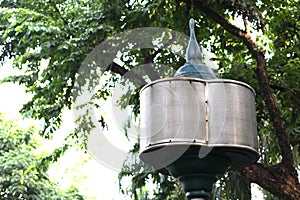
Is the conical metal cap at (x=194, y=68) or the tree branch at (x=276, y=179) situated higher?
the tree branch at (x=276, y=179)

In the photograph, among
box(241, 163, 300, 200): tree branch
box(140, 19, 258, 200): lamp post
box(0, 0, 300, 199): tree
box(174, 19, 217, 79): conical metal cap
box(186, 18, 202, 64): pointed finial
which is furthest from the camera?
box(0, 0, 300, 199): tree

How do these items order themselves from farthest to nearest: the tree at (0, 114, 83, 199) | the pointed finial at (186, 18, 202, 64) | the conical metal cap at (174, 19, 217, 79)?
the tree at (0, 114, 83, 199)
the pointed finial at (186, 18, 202, 64)
the conical metal cap at (174, 19, 217, 79)

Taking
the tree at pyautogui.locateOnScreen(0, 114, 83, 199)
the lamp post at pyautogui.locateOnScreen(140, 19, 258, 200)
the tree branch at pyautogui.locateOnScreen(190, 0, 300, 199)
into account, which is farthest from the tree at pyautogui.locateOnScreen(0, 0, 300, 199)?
the tree at pyautogui.locateOnScreen(0, 114, 83, 199)

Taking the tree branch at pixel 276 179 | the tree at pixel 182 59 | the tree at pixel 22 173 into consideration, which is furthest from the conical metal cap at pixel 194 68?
the tree at pixel 22 173

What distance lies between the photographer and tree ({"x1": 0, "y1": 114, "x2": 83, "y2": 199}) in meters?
15.0

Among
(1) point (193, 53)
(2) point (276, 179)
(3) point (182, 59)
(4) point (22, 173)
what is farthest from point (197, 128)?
(4) point (22, 173)

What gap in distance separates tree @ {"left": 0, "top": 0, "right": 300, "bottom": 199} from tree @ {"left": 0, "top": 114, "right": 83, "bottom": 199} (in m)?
6.12

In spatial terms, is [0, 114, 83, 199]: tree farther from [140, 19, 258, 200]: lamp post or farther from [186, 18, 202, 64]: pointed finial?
[140, 19, 258, 200]: lamp post

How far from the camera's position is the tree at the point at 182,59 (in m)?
7.04

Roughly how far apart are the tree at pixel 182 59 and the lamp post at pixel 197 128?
4116 mm

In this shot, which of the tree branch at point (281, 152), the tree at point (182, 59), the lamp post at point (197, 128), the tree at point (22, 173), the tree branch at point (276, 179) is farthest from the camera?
the tree at point (22, 173)

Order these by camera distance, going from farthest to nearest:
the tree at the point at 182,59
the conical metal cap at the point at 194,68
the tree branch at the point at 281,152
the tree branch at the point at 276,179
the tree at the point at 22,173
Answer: the tree at the point at 22,173 < the tree at the point at 182,59 < the tree branch at the point at 281,152 < the tree branch at the point at 276,179 < the conical metal cap at the point at 194,68

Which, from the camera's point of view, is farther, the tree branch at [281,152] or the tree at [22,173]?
the tree at [22,173]

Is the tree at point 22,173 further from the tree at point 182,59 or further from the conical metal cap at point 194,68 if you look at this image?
the conical metal cap at point 194,68
